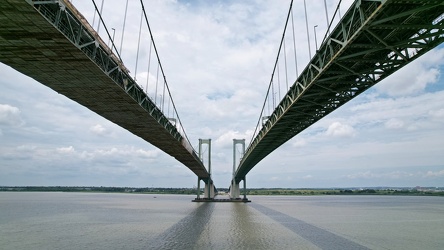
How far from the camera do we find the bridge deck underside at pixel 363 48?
11524 millimetres

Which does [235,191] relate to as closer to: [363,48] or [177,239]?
[177,239]

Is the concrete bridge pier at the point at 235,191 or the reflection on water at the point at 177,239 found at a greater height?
the concrete bridge pier at the point at 235,191

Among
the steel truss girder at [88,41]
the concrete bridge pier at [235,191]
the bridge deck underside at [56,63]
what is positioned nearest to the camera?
the bridge deck underside at [56,63]

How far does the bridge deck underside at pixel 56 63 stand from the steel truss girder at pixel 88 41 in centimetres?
37

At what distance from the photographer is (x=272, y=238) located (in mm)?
24312

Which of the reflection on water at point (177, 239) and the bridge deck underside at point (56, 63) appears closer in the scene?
the bridge deck underside at point (56, 63)

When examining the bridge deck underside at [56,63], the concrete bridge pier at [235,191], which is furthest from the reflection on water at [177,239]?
the concrete bridge pier at [235,191]

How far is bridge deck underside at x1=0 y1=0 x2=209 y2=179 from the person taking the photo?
11.1m

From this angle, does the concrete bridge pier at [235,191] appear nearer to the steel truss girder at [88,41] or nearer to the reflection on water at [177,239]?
the reflection on water at [177,239]

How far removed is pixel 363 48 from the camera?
14453 millimetres

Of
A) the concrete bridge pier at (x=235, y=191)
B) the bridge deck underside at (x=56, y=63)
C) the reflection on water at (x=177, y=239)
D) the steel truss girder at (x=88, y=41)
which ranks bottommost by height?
the reflection on water at (x=177, y=239)

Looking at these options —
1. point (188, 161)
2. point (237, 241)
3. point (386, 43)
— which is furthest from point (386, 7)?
point (188, 161)

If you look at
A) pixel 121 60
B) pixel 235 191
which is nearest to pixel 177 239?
pixel 121 60

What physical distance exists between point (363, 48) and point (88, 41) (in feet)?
44.8
